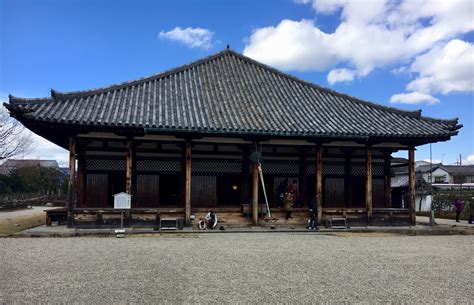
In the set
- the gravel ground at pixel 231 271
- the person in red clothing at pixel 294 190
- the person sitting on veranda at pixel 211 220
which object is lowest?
the gravel ground at pixel 231 271

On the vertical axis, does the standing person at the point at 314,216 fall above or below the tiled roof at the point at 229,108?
below

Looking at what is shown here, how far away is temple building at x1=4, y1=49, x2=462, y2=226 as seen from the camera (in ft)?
51.1

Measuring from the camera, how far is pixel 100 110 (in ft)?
52.0

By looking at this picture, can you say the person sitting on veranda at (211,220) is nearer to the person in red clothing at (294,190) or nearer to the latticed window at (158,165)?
the latticed window at (158,165)

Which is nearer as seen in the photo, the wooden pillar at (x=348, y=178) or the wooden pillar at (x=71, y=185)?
the wooden pillar at (x=71, y=185)

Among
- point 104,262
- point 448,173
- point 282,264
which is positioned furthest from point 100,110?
point 448,173

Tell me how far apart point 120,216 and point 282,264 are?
8.63 metres

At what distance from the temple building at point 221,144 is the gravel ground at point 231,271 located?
4305 millimetres

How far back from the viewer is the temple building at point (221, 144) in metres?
15.6

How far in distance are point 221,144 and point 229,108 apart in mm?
1573

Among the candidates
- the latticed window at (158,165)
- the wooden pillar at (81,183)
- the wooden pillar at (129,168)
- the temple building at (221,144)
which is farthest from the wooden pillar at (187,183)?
the wooden pillar at (81,183)

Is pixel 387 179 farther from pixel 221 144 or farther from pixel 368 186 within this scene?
pixel 221 144

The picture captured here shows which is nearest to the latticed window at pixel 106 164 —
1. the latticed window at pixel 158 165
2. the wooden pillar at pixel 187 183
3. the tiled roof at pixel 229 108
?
the latticed window at pixel 158 165

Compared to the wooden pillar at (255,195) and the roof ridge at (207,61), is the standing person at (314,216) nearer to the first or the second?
the wooden pillar at (255,195)
